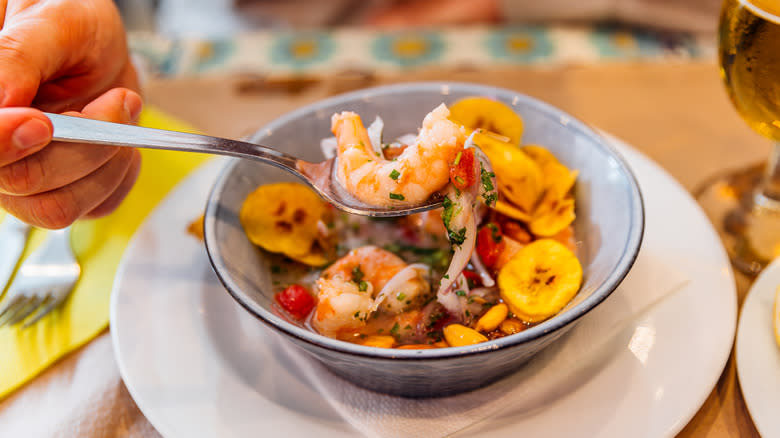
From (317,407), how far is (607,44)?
4.86 ft

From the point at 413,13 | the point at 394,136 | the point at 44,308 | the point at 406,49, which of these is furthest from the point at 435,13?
the point at 44,308

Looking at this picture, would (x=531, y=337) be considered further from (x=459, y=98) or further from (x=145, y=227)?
(x=145, y=227)

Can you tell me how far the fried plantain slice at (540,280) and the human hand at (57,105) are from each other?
0.63m

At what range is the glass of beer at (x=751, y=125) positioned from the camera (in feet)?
2.87

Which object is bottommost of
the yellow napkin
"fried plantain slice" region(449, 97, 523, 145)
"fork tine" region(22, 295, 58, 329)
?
the yellow napkin

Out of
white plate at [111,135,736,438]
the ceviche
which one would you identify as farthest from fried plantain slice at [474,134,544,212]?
white plate at [111,135,736,438]

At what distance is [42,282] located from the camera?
1009 mm

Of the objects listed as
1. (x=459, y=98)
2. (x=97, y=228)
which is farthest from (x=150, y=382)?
(x=459, y=98)

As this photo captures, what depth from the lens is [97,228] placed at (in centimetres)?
A: 115

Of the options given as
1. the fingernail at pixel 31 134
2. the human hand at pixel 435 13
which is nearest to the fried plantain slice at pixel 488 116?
the fingernail at pixel 31 134

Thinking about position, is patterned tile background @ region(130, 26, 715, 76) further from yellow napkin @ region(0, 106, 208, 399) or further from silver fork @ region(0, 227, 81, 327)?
silver fork @ region(0, 227, 81, 327)

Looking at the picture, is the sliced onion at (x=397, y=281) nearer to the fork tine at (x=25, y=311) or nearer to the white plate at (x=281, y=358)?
the white plate at (x=281, y=358)

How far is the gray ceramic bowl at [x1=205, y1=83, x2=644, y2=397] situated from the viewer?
689mm

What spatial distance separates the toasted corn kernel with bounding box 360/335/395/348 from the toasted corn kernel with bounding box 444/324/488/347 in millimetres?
79
